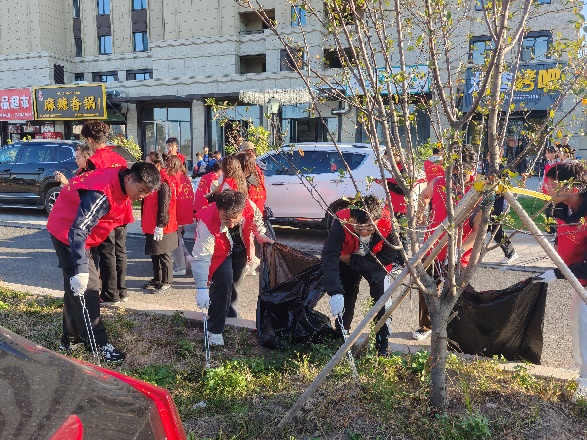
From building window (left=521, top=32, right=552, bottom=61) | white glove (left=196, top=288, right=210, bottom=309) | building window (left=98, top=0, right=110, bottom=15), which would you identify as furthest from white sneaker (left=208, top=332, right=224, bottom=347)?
building window (left=98, top=0, right=110, bottom=15)

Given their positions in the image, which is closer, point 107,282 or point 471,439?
point 471,439

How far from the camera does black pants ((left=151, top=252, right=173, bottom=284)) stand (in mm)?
6180

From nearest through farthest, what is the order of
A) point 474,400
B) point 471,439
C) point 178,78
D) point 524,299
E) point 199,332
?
point 471,439 < point 474,400 < point 524,299 < point 199,332 < point 178,78

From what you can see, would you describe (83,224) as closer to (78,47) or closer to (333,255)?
(333,255)

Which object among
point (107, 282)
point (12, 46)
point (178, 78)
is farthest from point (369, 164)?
point (12, 46)

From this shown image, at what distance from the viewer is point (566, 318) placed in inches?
199

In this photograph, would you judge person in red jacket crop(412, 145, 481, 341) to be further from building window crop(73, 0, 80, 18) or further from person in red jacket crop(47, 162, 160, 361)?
building window crop(73, 0, 80, 18)

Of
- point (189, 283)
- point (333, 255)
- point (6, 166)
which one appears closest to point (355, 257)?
point (333, 255)

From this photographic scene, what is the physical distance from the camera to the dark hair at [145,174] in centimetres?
369

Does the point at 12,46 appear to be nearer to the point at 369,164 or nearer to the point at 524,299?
the point at 369,164

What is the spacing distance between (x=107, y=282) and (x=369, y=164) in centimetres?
472

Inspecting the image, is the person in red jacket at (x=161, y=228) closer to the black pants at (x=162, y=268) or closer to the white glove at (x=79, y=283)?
the black pants at (x=162, y=268)

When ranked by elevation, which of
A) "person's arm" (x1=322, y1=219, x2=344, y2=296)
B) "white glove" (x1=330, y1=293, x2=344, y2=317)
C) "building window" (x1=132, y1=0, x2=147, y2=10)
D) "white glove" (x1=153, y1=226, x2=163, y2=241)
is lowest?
"white glove" (x1=330, y1=293, x2=344, y2=317)

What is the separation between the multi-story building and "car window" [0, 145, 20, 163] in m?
8.56
